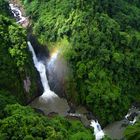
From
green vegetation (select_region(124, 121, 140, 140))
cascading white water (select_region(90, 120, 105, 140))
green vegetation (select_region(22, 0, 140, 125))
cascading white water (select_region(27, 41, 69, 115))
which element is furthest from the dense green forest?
green vegetation (select_region(124, 121, 140, 140))

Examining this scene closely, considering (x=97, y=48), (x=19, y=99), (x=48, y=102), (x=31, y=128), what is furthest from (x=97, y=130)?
(x=31, y=128)

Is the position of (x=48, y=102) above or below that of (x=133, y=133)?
below

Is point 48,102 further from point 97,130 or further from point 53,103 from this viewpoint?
point 97,130

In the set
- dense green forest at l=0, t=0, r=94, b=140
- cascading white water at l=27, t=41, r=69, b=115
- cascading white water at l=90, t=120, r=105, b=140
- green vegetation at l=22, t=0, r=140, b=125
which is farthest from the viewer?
green vegetation at l=22, t=0, r=140, b=125

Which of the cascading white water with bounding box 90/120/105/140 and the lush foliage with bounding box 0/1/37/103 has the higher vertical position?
the lush foliage with bounding box 0/1/37/103

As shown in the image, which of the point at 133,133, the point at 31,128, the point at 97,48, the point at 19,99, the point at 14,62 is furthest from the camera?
the point at 97,48

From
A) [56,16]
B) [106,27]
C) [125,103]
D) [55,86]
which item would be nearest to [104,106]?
[125,103]

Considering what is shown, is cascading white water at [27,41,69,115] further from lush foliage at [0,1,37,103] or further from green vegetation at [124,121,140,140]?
green vegetation at [124,121,140,140]
